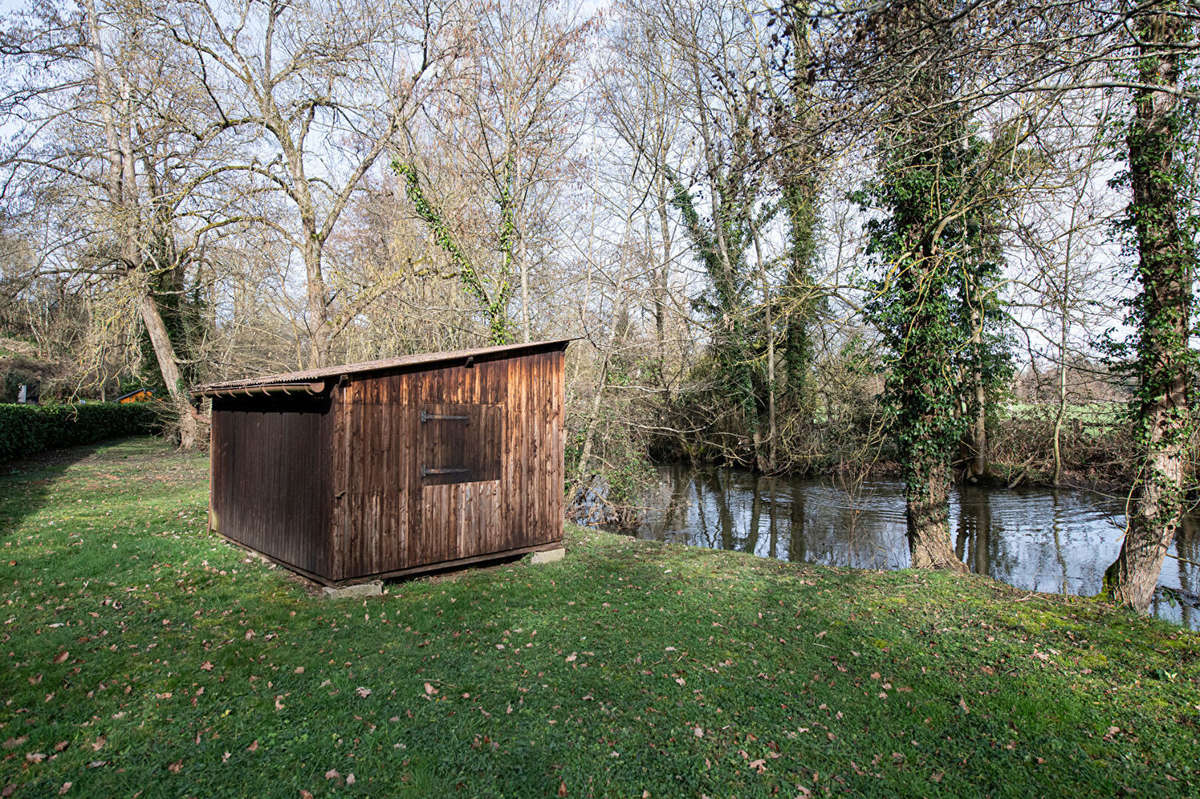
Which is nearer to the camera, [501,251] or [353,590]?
[353,590]

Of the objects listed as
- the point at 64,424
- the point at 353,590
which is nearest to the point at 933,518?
the point at 353,590

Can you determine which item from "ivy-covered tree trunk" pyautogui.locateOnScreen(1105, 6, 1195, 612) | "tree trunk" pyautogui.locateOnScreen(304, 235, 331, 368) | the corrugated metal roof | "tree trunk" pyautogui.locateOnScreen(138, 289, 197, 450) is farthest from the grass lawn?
"tree trunk" pyautogui.locateOnScreen(138, 289, 197, 450)

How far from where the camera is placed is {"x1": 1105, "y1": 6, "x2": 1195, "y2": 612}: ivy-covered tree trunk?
7012 mm

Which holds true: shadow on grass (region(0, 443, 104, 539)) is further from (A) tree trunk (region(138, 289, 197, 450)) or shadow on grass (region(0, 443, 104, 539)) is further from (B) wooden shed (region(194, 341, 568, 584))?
(B) wooden shed (region(194, 341, 568, 584))

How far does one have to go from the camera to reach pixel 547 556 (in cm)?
823

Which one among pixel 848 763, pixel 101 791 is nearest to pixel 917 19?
pixel 848 763

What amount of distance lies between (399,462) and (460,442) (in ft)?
2.56

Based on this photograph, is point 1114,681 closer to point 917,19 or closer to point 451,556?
point 917,19

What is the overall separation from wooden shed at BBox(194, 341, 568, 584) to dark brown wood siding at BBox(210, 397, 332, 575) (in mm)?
24

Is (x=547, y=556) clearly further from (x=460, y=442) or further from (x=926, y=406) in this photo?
(x=926, y=406)

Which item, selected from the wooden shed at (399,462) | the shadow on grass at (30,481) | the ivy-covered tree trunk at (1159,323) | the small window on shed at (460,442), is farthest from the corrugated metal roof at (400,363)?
the ivy-covered tree trunk at (1159,323)

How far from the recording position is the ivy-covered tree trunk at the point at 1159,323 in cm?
701

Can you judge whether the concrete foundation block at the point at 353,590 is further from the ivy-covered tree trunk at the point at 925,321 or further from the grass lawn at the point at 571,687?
the ivy-covered tree trunk at the point at 925,321

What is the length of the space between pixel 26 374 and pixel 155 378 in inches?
276
